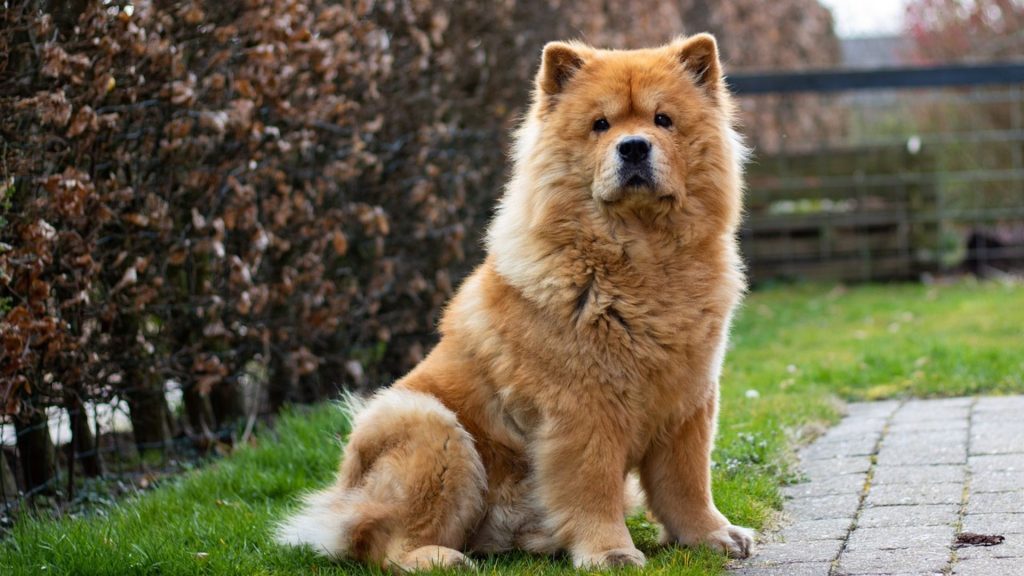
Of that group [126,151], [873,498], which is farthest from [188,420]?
[873,498]

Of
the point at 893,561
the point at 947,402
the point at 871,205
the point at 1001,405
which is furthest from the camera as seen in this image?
the point at 871,205

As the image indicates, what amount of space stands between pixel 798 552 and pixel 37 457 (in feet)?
10.7

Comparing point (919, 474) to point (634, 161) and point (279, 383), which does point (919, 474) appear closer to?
point (634, 161)

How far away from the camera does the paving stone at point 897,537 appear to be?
373 cm

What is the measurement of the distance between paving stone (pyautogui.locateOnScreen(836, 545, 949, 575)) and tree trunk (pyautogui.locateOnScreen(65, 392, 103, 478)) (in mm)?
3384

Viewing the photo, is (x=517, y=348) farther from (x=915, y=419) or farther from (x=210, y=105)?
(x=915, y=419)

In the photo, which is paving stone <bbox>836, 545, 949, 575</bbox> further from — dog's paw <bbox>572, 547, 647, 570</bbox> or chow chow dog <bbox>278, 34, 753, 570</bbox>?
dog's paw <bbox>572, 547, 647, 570</bbox>

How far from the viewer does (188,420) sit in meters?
6.44

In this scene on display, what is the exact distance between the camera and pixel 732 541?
388 centimetres

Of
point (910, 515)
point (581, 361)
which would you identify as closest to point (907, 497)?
point (910, 515)

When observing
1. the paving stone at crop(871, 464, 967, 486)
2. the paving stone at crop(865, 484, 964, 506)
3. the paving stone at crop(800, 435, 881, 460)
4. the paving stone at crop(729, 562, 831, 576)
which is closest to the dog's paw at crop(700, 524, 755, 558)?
the paving stone at crop(729, 562, 831, 576)

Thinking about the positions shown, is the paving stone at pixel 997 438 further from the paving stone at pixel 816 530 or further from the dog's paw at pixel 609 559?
the dog's paw at pixel 609 559

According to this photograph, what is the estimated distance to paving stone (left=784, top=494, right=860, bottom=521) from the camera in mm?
4215

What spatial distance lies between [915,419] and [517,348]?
107 inches
